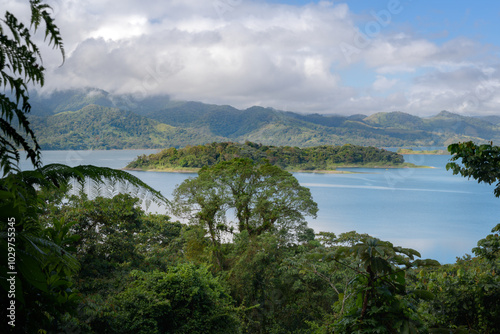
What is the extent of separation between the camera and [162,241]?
10.6 metres

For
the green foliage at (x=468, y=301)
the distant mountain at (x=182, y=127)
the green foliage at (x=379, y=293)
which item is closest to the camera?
the green foliage at (x=379, y=293)

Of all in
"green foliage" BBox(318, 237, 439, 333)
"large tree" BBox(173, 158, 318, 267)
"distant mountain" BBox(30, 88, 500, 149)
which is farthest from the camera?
"distant mountain" BBox(30, 88, 500, 149)

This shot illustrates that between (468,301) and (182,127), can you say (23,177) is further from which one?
(182,127)

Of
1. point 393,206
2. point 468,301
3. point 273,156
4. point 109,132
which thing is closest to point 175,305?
point 468,301

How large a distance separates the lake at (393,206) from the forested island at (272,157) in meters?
0.90

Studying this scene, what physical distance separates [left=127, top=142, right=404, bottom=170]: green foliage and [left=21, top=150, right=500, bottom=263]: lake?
98 centimetres

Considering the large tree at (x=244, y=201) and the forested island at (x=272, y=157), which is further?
the forested island at (x=272, y=157)

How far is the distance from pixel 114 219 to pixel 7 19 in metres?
6.03

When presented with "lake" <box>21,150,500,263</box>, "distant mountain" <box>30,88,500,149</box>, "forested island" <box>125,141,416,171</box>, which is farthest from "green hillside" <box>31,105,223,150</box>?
"forested island" <box>125,141,416,171</box>

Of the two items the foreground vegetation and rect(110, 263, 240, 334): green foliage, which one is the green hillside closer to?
the foreground vegetation

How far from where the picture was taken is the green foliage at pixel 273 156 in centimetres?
2067

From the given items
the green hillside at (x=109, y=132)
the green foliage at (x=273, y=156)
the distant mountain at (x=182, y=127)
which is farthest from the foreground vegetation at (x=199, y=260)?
the green hillside at (x=109, y=132)

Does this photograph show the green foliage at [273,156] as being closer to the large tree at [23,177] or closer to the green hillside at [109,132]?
the green hillside at [109,132]

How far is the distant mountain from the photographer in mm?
23288
